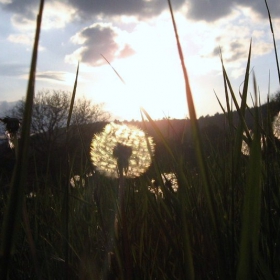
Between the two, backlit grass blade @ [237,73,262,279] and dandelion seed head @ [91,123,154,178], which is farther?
dandelion seed head @ [91,123,154,178]

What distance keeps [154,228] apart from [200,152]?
109 centimetres

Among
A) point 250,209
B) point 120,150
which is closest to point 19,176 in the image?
point 250,209

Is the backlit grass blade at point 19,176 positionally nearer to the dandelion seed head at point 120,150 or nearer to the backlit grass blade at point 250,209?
the backlit grass blade at point 250,209

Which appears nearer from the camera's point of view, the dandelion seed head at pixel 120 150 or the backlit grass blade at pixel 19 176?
the backlit grass blade at pixel 19 176

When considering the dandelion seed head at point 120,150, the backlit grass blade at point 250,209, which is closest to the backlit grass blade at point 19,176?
the backlit grass blade at point 250,209

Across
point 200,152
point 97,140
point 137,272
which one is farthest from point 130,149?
point 200,152

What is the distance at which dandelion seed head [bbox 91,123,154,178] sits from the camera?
1.20 metres

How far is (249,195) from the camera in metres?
0.35

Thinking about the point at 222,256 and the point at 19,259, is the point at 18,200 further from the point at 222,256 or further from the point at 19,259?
the point at 19,259

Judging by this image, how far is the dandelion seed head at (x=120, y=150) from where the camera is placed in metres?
1.20

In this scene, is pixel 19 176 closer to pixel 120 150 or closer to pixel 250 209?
pixel 250 209

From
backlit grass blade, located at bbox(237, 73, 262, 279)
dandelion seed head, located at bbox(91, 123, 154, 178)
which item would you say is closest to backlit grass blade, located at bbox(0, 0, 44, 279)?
backlit grass blade, located at bbox(237, 73, 262, 279)

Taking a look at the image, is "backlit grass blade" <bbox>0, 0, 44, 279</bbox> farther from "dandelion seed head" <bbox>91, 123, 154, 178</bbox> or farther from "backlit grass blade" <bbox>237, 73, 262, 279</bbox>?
"dandelion seed head" <bbox>91, 123, 154, 178</bbox>

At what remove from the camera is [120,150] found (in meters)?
1.17
